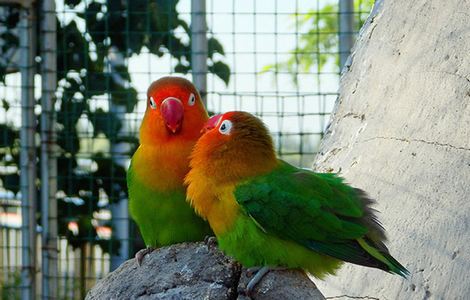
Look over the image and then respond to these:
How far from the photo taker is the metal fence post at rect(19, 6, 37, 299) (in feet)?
16.5

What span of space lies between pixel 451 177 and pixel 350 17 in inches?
95.0

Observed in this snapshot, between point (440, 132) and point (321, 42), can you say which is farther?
point (321, 42)

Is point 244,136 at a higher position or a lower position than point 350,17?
lower

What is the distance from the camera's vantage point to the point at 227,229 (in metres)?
2.38

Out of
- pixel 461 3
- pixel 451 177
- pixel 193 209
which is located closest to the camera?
pixel 193 209

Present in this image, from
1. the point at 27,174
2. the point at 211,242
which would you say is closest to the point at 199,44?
the point at 27,174

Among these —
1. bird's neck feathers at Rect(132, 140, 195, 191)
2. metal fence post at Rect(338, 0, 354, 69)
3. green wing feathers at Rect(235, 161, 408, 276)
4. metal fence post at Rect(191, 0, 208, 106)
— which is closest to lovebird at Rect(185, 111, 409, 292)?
green wing feathers at Rect(235, 161, 408, 276)

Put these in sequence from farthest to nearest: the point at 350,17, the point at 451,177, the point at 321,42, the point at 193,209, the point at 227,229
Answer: the point at 321,42 → the point at 350,17 → the point at 451,177 → the point at 193,209 → the point at 227,229

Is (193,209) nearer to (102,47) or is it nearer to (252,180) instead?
(252,180)

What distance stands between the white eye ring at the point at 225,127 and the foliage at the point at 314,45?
261cm

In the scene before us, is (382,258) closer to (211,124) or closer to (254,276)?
(254,276)

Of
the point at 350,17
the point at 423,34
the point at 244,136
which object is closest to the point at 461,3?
the point at 423,34

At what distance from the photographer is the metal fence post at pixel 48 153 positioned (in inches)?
199

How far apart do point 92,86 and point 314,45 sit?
142 cm
